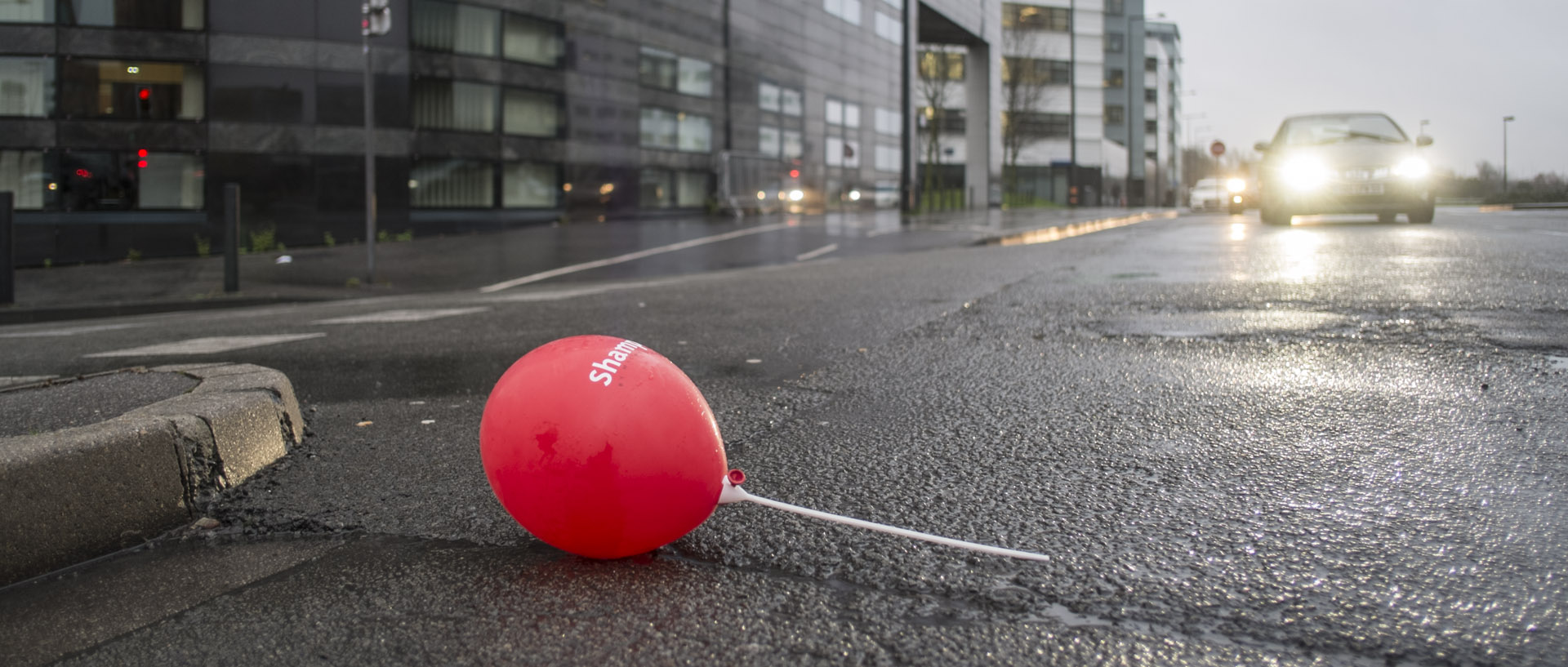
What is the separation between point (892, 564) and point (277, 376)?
2.69 metres

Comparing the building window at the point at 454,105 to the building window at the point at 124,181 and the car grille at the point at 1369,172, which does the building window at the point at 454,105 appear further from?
the car grille at the point at 1369,172

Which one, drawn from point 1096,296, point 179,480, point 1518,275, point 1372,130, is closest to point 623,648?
point 179,480

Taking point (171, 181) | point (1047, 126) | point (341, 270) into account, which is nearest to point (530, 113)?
point (171, 181)

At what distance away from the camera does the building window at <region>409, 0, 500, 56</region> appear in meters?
24.9

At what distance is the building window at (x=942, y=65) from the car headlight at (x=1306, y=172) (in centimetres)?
3018

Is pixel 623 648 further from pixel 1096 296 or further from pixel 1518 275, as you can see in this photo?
pixel 1518 275

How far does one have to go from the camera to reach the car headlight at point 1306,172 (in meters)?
16.5

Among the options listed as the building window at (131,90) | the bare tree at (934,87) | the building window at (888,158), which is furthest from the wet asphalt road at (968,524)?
the building window at (888,158)

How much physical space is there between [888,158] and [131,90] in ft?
104

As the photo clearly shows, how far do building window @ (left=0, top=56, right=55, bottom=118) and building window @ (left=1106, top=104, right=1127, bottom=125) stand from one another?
279 feet

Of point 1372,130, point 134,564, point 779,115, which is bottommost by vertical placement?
point 134,564

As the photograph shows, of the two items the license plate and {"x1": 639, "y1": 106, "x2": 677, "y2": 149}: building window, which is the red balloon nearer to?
the license plate

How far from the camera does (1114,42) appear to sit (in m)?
90.2

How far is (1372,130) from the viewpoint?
16.7m
